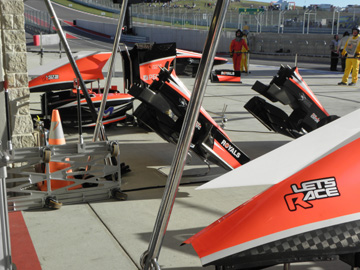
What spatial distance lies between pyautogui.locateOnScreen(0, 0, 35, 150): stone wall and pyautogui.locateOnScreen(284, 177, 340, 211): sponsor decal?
4.85 m

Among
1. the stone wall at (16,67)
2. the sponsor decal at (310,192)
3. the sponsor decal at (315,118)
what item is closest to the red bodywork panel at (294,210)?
the sponsor decal at (310,192)

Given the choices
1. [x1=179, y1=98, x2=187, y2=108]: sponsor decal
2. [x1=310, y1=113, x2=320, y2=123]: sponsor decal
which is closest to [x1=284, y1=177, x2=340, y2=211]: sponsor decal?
[x1=179, y1=98, x2=187, y2=108]: sponsor decal

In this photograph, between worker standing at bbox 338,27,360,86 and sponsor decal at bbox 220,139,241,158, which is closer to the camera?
sponsor decal at bbox 220,139,241,158

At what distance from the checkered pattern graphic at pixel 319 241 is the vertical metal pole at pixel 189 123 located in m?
0.42

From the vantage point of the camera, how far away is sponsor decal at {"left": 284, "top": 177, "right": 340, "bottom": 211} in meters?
2.26

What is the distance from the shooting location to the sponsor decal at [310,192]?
2.26m

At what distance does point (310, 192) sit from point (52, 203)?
10.7ft

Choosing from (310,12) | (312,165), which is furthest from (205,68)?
(310,12)

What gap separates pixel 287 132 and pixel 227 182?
481 cm

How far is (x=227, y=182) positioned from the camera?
223 cm

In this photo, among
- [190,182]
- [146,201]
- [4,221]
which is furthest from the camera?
[190,182]

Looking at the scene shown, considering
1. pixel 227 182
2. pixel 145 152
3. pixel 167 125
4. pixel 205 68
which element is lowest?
pixel 145 152

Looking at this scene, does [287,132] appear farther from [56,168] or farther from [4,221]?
[4,221]

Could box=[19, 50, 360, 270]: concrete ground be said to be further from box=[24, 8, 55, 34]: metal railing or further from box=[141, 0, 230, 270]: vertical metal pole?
box=[24, 8, 55, 34]: metal railing
